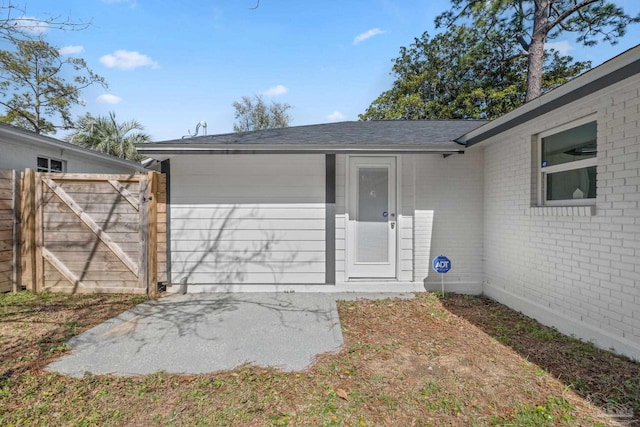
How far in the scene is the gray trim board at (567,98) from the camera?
7.58 feet

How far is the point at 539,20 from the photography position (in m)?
11.2

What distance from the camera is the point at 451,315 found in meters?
4.00

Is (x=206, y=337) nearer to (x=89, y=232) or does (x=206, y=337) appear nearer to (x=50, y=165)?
(x=89, y=232)

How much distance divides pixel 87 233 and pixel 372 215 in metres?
4.46

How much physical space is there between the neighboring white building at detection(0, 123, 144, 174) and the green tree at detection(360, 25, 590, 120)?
14.1 metres

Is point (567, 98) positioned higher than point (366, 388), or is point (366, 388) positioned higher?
point (567, 98)

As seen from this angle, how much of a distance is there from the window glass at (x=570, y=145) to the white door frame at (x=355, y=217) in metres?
1.95

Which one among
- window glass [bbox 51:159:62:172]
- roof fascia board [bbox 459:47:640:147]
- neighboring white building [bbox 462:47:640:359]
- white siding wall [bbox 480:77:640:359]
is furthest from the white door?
window glass [bbox 51:159:62:172]

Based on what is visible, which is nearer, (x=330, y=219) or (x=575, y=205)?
(x=575, y=205)

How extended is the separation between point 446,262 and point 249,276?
3123mm

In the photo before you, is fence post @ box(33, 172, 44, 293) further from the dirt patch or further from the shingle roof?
the shingle roof

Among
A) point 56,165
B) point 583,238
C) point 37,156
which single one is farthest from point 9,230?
point 583,238

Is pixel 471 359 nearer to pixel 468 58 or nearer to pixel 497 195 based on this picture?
pixel 497 195

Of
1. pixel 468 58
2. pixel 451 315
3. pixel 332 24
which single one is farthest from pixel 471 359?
pixel 468 58
